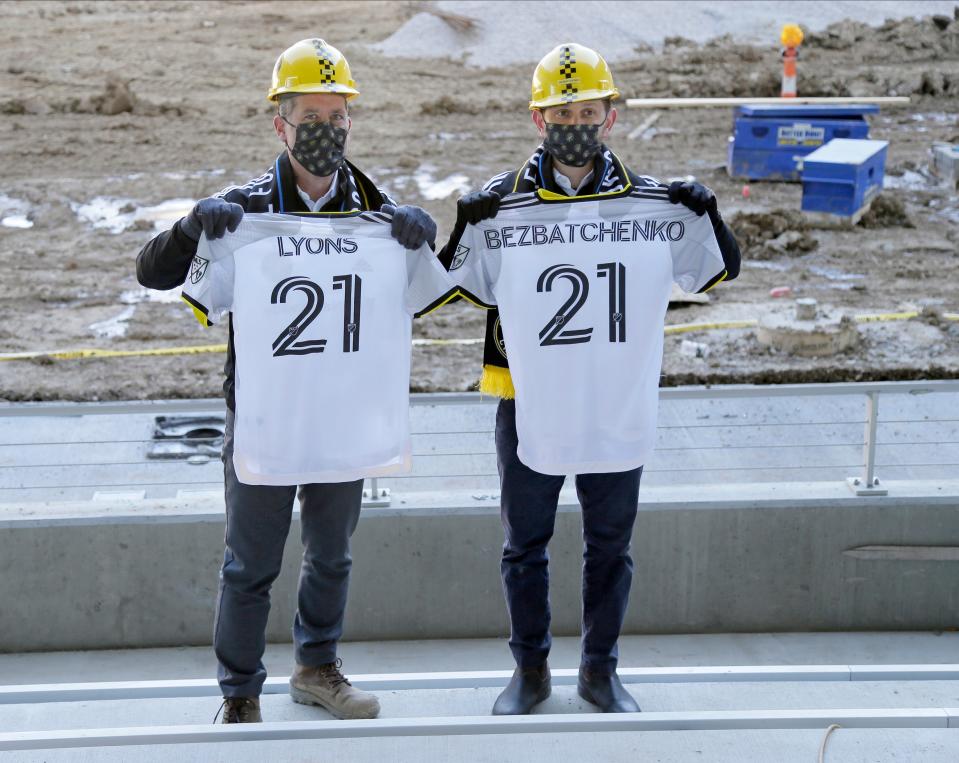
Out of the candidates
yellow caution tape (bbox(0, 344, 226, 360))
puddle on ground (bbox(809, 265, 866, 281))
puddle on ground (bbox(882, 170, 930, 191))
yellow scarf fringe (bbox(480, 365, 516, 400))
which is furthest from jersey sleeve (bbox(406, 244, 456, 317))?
puddle on ground (bbox(882, 170, 930, 191))

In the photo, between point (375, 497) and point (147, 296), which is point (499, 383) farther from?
point (147, 296)

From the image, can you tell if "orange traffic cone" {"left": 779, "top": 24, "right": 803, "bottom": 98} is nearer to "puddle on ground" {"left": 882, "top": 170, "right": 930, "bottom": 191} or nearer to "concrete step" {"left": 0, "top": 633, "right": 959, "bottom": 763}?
"puddle on ground" {"left": 882, "top": 170, "right": 930, "bottom": 191}

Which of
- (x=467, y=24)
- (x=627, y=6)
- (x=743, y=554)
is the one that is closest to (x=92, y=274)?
(x=743, y=554)

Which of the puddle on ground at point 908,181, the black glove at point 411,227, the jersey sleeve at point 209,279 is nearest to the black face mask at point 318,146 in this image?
the black glove at point 411,227

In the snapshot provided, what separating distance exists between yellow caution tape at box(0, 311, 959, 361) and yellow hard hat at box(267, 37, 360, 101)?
7.69 metres

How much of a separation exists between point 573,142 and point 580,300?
0.62 meters

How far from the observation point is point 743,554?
7.55m

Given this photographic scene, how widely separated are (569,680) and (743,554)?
6.68ft

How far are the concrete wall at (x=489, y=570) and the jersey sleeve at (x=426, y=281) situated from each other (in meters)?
2.70

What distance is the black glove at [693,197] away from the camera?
4887 millimetres

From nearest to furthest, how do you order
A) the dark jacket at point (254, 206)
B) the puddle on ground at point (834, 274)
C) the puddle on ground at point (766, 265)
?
1. the dark jacket at point (254, 206)
2. the puddle on ground at point (834, 274)
3. the puddle on ground at point (766, 265)

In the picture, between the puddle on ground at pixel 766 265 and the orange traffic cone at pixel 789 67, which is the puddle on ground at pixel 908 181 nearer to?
the orange traffic cone at pixel 789 67

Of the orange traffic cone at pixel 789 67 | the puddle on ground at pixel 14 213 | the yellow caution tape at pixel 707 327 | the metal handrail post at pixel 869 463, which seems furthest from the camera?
the orange traffic cone at pixel 789 67

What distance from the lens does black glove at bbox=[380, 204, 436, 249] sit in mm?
4715
